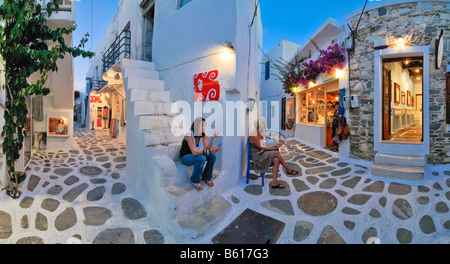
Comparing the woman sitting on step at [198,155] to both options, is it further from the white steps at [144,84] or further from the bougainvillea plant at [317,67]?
the bougainvillea plant at [317,67]

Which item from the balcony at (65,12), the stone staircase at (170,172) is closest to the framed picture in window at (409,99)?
the stone staircase at (170,172)

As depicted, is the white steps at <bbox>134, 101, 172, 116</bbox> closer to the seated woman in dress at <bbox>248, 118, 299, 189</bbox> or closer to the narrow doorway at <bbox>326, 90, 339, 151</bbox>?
the seated woman in dress at <bbox>248, 118, 299, 189</bbox>

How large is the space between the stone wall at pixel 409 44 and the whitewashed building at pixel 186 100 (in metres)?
3.18

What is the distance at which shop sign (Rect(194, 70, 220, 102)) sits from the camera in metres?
4.46

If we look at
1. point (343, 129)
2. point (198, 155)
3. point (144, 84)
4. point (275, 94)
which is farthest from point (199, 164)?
point (275, 94)

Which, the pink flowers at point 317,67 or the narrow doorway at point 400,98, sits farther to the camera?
the pink flowers at point 317,67

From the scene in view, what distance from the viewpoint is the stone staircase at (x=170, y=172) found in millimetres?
3217

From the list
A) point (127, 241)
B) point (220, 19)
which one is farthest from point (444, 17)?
point (127, 241)

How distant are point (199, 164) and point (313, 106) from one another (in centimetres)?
718

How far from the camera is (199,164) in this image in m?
3.64

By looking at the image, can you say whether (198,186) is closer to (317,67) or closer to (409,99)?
(317,67)

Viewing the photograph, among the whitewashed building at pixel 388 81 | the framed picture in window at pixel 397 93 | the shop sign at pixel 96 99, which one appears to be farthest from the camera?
the shop sign at pixel 96 99
